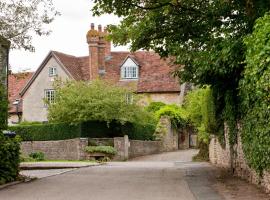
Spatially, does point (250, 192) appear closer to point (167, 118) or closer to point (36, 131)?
point (36, 131)

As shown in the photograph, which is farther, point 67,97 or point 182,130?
point 182,130

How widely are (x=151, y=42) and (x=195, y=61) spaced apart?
4931mm

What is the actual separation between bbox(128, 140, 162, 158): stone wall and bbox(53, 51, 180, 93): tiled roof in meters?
7.82

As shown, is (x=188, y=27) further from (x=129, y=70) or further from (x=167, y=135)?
(x=129, y=70)

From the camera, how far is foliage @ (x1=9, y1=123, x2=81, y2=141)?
4604 cm

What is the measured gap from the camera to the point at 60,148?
152 ft

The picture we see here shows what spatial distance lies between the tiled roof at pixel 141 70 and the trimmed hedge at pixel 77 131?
479 inches

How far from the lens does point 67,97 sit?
149ft

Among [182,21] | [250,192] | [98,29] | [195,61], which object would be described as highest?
[98,29]

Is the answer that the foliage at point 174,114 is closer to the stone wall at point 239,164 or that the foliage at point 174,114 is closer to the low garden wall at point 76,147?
the low garden wall at point 76,147

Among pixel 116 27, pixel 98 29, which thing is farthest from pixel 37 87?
pixel 116 27

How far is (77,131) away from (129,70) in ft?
62.7

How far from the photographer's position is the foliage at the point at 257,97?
12750mm

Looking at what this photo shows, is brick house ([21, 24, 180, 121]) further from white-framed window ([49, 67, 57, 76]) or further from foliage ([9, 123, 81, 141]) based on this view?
foliage ([9, 123, 81, 141])
